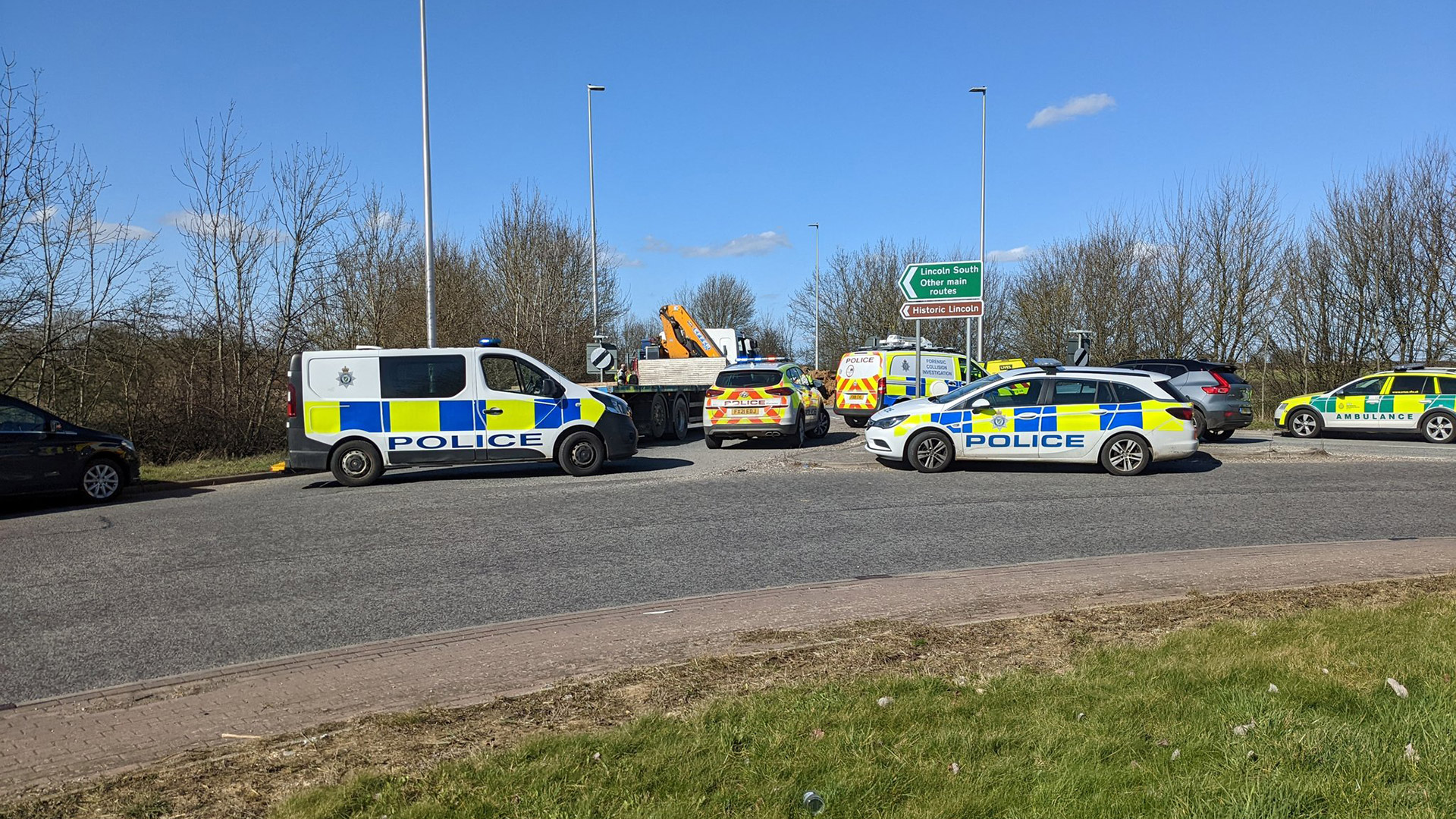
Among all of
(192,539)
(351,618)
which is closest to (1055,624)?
(351,618)

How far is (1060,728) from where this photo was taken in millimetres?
4078

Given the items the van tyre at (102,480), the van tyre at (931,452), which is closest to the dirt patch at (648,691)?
the van tyre at (931,452)

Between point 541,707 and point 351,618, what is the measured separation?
2.59 m

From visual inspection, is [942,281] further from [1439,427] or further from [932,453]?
[1439,427]

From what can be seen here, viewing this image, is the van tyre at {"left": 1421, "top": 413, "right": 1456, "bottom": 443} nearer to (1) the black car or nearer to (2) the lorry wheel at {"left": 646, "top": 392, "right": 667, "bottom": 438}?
(2) the lorry wheel at {"left": 646, "top": 392, "right": 667, "bottom": 438}

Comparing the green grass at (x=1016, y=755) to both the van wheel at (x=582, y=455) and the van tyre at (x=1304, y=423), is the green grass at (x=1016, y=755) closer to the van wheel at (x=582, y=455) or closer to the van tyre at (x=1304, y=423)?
the van wheel at (x=582, y=455)

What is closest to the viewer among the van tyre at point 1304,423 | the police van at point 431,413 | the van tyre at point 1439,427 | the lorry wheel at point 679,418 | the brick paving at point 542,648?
the brick paving at point 542,648

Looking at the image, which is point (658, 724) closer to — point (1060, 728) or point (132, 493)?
point (1060, 728)

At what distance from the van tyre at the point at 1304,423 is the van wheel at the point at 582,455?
16.1 m

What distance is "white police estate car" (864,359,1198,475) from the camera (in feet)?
45.8

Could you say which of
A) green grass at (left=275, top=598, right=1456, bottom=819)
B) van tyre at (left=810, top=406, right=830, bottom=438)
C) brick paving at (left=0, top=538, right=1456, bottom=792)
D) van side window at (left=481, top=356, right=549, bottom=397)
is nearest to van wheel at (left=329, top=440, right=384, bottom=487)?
van side window at (left=481, top=356, right=549, bottom=397)

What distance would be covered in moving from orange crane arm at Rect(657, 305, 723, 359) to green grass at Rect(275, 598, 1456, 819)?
2288 centimetres

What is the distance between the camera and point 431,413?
554 inches

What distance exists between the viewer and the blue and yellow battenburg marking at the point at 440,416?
45.7 ft
